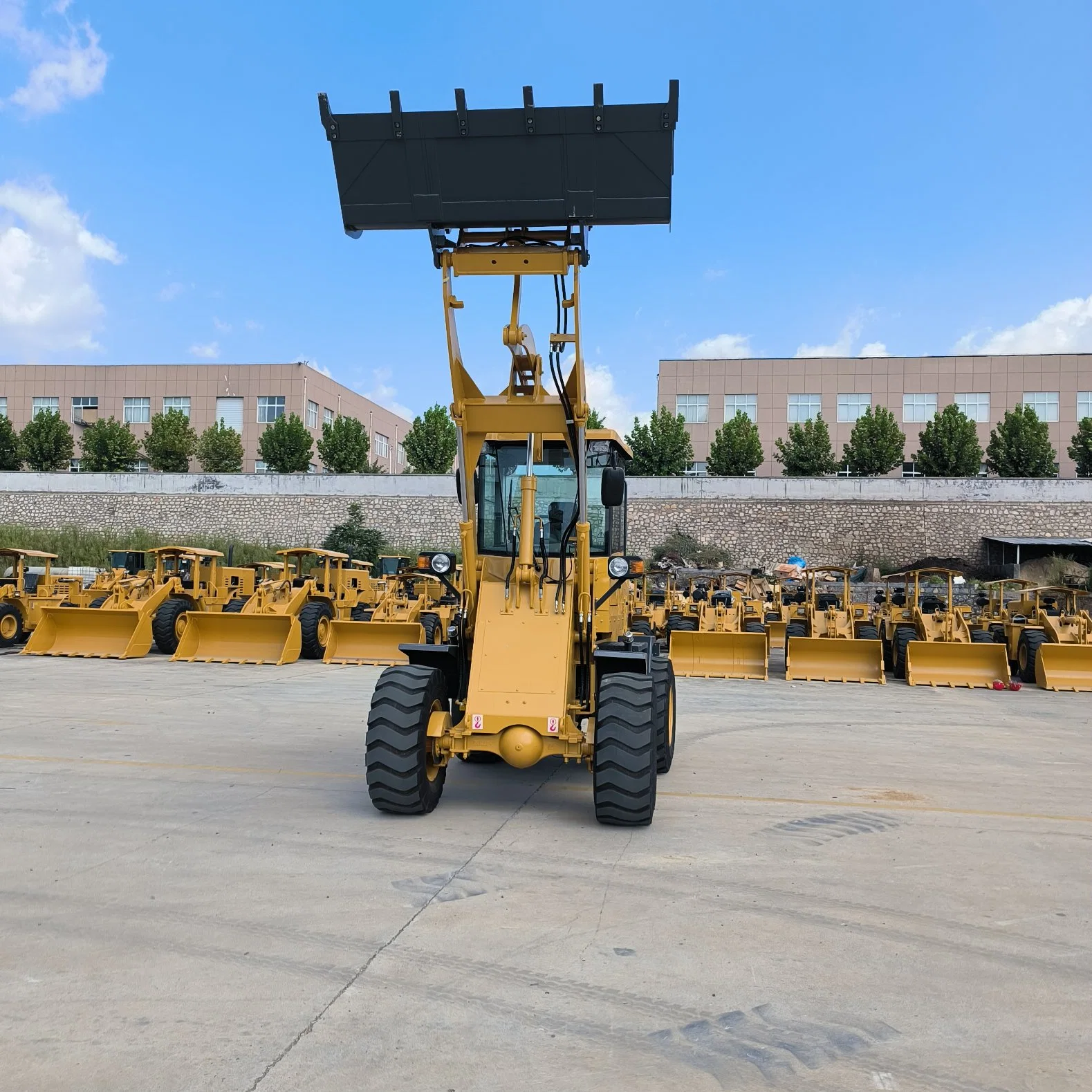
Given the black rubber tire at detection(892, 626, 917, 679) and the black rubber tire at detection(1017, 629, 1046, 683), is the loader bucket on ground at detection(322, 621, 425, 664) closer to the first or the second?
the black rubber tire at detection(892, 626, 917, 679)

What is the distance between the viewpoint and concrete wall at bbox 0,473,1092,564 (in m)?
40.1

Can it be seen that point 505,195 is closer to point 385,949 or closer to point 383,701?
point 383,701

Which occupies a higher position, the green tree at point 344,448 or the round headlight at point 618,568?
the green tree at point 344,448

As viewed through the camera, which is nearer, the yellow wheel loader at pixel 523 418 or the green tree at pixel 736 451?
the yellow wheel loader at pixel 523 418

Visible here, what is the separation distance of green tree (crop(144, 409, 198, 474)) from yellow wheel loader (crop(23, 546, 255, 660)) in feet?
108

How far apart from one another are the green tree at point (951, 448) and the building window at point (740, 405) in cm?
1164

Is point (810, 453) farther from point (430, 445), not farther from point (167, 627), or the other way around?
point (167, 627)

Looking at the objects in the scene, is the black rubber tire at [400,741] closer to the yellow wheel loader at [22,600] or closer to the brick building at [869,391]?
the yellow wheel loader at [22,600]

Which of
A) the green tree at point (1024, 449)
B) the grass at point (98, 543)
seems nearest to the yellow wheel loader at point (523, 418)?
the grass at point (98, 543)

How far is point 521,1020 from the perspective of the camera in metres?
3.78

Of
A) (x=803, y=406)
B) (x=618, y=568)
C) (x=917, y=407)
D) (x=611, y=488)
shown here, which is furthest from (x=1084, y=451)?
(x=611, y=488)

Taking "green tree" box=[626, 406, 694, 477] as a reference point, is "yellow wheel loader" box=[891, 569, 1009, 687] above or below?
below

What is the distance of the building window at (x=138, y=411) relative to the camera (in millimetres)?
66625

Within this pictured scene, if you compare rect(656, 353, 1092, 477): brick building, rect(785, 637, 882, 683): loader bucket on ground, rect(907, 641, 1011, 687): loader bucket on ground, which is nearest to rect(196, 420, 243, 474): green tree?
rect(656, 353, 1092, 477): brick building
